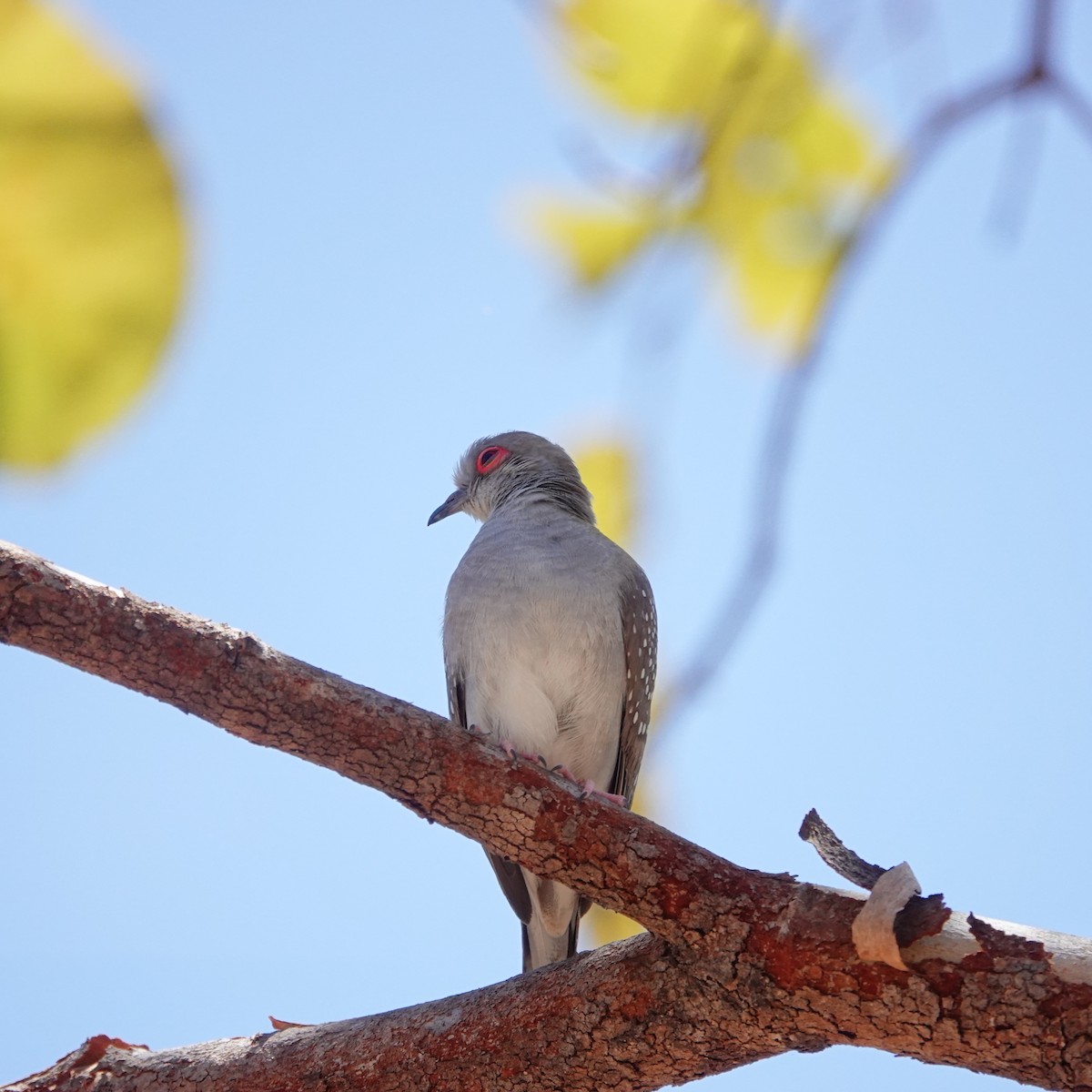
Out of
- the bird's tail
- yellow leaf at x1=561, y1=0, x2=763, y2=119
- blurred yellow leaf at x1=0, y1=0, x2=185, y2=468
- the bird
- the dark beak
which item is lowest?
blurred yellow leaf at x1=0, y1=0, x2=185, y2=468

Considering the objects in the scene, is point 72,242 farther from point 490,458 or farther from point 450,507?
point 450,507

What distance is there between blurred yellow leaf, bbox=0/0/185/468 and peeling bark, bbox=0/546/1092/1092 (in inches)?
87.3

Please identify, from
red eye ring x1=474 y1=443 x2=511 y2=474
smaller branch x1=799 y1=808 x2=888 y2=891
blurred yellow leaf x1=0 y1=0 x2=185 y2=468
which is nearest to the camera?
blurred yellow leaf x1=0 y1=0 x2=185 y2=468

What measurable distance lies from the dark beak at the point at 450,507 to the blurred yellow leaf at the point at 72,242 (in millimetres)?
5065

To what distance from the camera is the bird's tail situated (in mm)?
4406

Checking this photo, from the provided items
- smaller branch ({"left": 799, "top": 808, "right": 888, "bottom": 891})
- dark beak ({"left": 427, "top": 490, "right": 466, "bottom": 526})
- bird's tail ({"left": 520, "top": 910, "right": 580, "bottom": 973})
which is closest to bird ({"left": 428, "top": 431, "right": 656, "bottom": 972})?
bird's tail ({"left": 520, "top": 910, "right": 580, "bottom": 973})

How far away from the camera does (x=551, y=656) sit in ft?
15.5

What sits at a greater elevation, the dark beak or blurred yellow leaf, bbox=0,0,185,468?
the dark beak

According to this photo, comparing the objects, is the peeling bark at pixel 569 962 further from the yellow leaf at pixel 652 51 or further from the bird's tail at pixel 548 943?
the yellow leaf at pixel 652 51

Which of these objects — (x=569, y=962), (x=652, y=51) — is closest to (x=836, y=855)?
(x=569, y=962)

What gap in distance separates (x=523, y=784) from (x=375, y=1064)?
35.7 inches

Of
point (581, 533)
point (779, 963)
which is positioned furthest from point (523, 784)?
point (581, 533)

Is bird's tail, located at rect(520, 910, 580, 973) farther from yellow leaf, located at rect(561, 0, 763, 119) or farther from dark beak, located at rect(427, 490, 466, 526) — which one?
yellow leaf, located at rect(561, 0, 763, 119)

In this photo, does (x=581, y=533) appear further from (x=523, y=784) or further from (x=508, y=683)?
(x=523, y=784)
